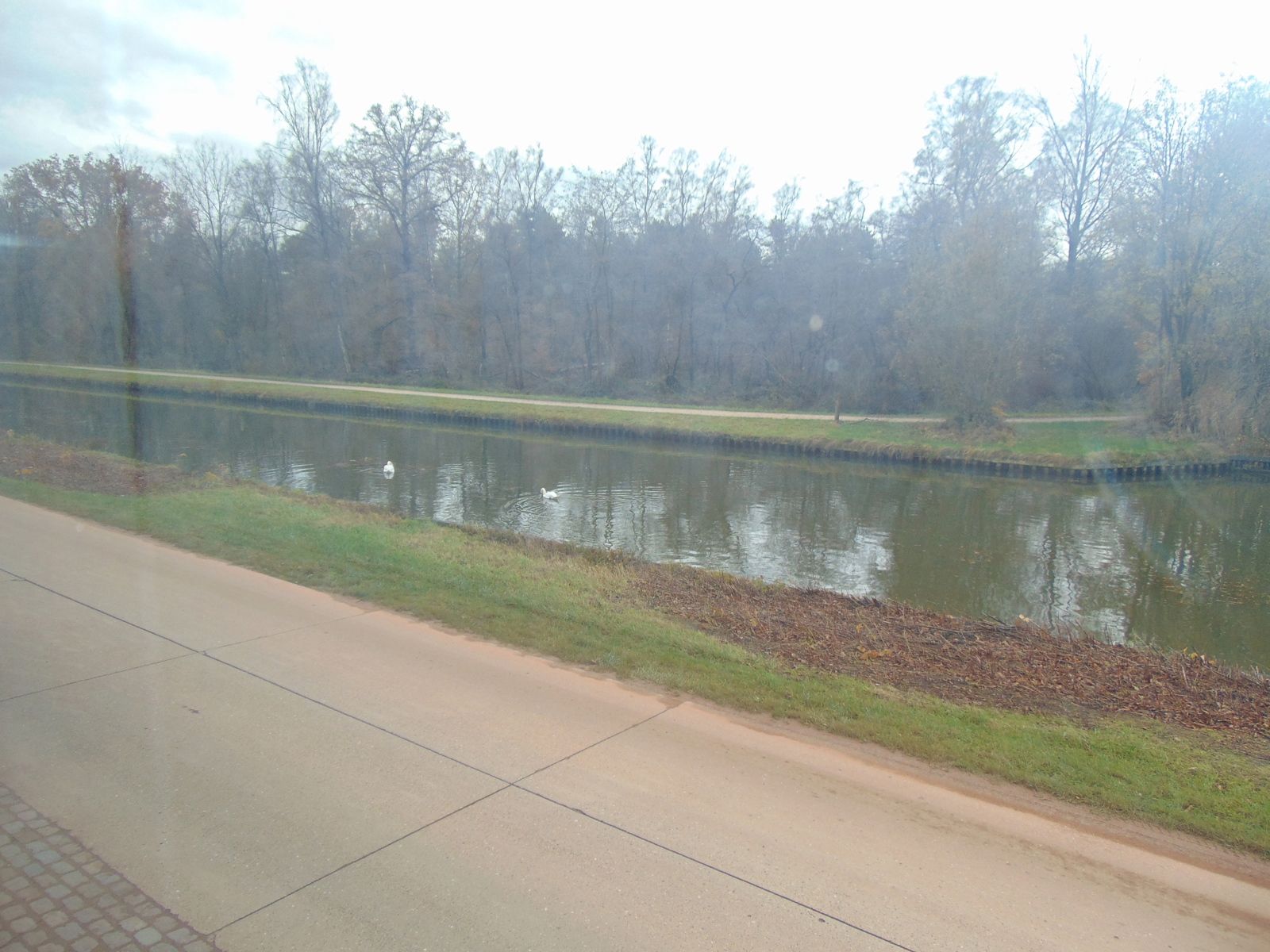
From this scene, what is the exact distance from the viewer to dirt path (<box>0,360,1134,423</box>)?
3306cm

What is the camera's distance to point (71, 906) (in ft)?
11.3

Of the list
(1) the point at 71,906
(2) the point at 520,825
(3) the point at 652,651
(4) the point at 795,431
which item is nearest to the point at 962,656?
(3) the point at 652,651

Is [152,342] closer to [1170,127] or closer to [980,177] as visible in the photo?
[980,177]

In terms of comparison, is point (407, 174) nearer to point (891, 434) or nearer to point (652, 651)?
point (891, 434)

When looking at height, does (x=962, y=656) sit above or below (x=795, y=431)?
below

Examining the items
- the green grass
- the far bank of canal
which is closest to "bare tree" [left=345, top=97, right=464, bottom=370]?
the far bank of canal

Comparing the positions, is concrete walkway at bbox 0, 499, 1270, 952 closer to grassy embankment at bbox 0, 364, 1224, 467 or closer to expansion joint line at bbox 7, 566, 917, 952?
expansion joint line at bbox 7, 566, 917, 952

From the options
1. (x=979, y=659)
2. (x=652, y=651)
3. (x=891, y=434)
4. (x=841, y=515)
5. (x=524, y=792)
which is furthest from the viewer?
(x=891, y=434)

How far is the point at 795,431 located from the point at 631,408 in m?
9.14

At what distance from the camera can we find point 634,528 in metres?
16.5

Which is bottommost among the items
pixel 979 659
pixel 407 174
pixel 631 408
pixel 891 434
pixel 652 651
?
pixel 979 659

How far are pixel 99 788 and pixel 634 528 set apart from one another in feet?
40.9

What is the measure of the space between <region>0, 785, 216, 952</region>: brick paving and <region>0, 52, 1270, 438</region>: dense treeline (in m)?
28.8

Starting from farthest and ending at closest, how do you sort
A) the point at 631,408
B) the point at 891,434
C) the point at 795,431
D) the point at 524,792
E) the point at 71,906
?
the point at 631,408
the point at 795,431
the point at 891,434
the point at 524,792
the point at 71,906
